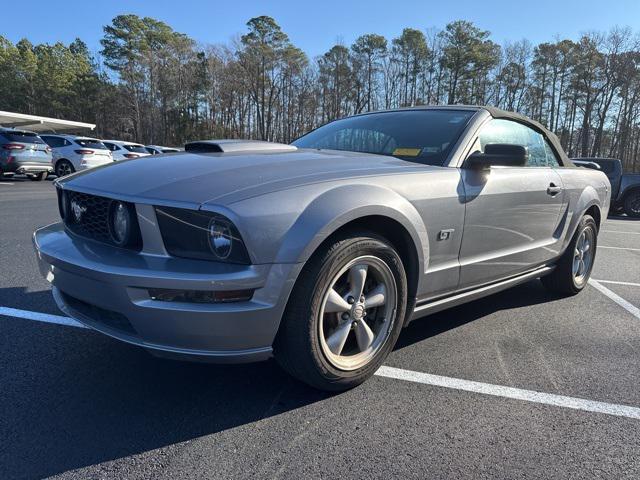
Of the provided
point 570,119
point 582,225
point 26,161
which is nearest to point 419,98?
point 570,119

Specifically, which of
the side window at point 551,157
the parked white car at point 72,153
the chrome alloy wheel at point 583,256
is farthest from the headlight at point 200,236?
the parked white car at point 72,153

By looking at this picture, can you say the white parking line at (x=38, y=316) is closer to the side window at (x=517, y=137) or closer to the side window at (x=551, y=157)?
the side window at (x=517, y=137)

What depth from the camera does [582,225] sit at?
4285 mm

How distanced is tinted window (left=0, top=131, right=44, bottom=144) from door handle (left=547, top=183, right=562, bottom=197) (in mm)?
16610

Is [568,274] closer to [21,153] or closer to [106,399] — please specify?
[106,399]

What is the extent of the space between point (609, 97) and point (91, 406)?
212 feet

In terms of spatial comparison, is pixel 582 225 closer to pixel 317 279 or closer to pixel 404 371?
pixel 404 371

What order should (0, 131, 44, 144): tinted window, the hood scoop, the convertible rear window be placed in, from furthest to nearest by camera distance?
the convertible rear window
(0, 131, 44, 144): tinted window
the hood scoop

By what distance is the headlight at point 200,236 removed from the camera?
6.27 feet

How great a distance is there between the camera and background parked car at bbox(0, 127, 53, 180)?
15227mm

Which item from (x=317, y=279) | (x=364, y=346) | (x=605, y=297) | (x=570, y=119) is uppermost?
(x=570, y=119)

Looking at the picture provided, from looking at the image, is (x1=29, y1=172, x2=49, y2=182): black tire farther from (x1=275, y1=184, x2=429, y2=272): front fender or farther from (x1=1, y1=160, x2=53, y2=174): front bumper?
(x1=275, y1=184, x2=429, y2=272): front fender

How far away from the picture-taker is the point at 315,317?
6.99ft

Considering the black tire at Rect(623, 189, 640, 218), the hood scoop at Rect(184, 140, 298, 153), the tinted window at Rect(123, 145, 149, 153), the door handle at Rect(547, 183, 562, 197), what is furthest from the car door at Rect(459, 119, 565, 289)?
the tinted window at Rect(123, 145, 149, 153)
